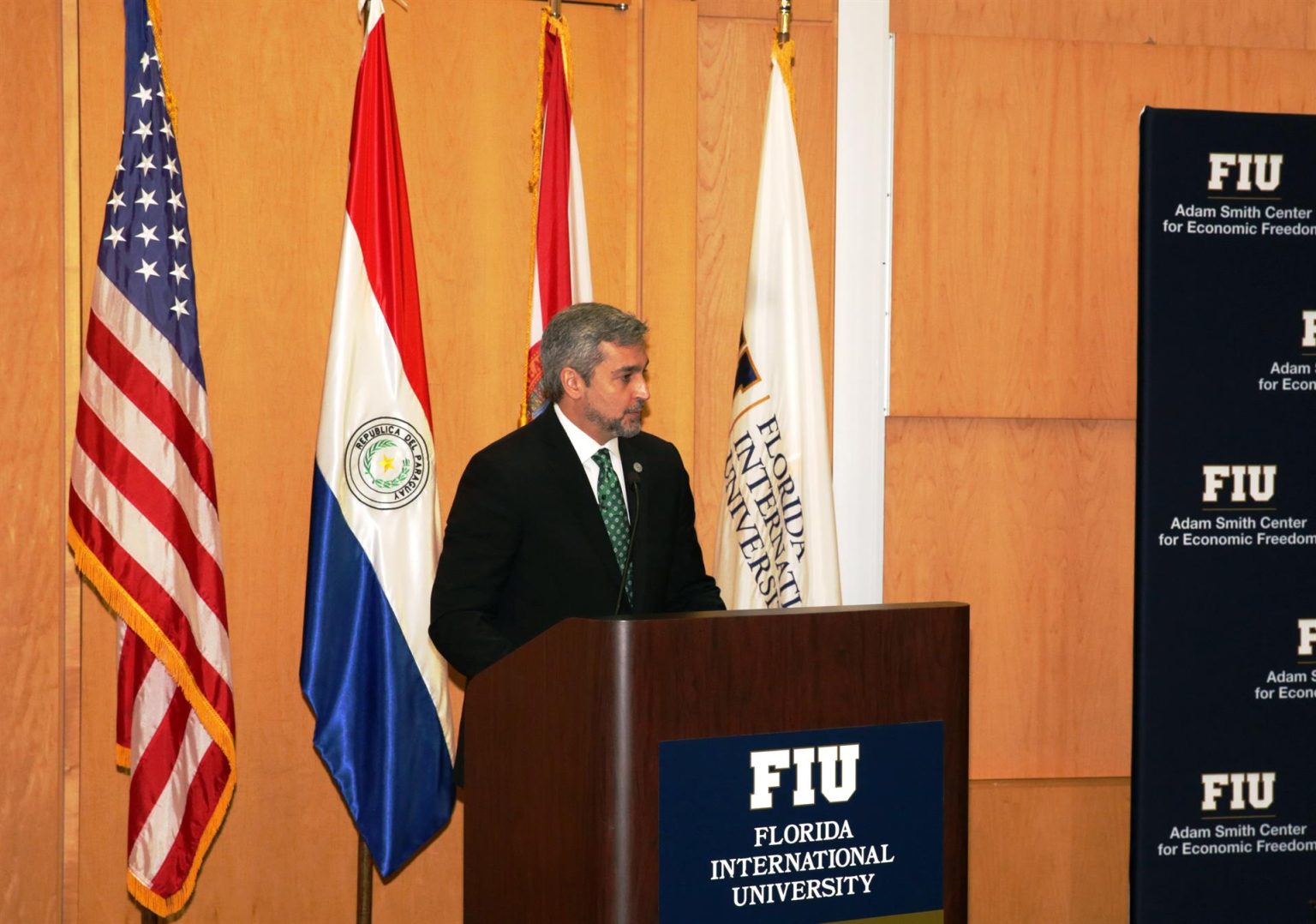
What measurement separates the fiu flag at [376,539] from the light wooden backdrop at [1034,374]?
152 centimetres

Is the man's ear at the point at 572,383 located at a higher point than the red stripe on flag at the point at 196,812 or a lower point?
higher

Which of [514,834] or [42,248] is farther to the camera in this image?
[42,248]

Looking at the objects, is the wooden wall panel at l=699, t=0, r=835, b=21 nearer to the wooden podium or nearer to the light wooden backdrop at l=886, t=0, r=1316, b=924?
the light wooden backdrop at l=886, t=0, r=1316, b=924

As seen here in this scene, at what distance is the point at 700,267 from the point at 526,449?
4.68 ft

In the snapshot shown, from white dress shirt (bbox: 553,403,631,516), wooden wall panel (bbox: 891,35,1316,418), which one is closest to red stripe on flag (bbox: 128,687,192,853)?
white dress shirt (bbox: 553,403,631,516)

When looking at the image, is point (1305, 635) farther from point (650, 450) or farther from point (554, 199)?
point (554, 199)

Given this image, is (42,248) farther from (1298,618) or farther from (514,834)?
(1298,618)

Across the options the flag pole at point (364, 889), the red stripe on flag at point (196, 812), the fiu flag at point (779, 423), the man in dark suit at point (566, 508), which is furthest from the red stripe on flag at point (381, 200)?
the flag pole at point (364, 889)

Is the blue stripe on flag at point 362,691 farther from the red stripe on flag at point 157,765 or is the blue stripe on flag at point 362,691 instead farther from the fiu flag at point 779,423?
the fiu flag at point 779,423

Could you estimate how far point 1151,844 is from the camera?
11.4 feet

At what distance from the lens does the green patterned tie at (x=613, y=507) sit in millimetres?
2844

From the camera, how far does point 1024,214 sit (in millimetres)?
4160

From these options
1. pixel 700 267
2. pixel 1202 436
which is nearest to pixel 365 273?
pixel 700 267

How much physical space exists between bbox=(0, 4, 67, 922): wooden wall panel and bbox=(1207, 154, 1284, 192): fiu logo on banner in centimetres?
306
